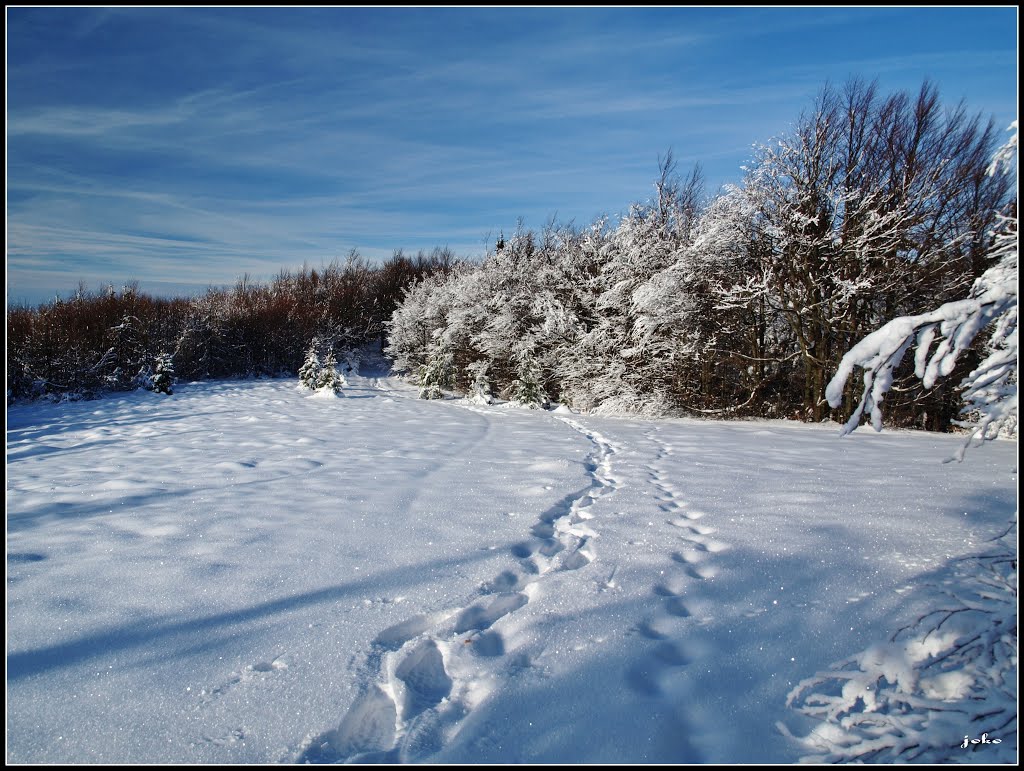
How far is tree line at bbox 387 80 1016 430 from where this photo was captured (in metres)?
12.2

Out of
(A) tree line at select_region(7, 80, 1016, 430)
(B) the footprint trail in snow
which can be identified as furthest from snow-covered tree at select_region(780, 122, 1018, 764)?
(A) tree line at select_region(7, 80, 1016, 430)

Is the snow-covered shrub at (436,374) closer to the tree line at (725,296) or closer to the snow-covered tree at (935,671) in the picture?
the tree line at (725,296)

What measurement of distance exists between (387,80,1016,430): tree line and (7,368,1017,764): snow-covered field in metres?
7.12

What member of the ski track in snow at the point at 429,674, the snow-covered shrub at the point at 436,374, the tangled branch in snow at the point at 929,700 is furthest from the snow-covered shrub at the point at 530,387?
the tangled branch in snow at the point at 929,700

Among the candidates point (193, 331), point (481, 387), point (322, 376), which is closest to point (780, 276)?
point (481, 387)

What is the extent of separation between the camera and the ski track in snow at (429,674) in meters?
1.93

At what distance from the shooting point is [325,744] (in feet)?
6.31

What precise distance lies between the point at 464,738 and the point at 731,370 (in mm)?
15448

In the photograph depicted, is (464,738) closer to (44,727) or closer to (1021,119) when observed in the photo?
(44,727)

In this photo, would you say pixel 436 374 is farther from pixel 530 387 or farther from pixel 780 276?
pixel 780 276

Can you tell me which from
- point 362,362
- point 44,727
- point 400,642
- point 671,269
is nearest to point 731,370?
point 671,269

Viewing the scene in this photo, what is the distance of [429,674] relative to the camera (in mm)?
2367

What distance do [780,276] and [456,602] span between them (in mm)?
13538

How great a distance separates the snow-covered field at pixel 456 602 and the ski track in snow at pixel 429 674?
13 millimetres
